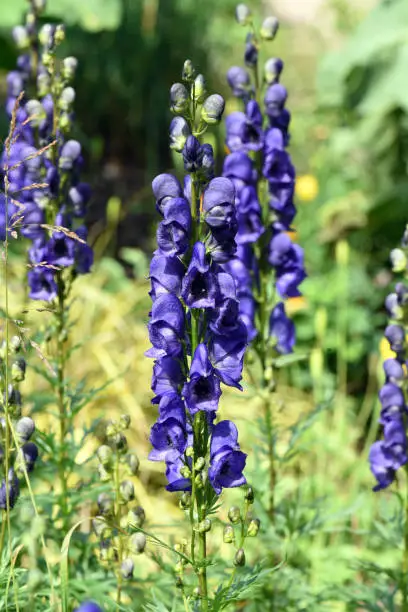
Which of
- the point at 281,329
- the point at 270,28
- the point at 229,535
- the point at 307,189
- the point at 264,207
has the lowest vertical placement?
the point at 229,535

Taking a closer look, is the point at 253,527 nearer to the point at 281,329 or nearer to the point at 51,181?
the point at 281,329

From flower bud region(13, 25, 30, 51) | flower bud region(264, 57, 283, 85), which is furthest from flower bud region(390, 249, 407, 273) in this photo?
flower bud region(13, 25, 30, 51)

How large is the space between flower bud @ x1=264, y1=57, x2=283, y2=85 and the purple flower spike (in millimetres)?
1402

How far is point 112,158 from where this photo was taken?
8.71 m

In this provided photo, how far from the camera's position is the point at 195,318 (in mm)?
2242

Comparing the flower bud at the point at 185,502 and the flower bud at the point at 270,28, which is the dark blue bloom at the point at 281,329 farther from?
the flower bud at the point at 185,502

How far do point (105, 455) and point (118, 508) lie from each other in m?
0.19

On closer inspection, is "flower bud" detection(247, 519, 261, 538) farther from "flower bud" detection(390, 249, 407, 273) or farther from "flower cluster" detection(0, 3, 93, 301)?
"flower cluster" detection(0, 3, 93, 301)

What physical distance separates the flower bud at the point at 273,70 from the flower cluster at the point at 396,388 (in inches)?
33.8

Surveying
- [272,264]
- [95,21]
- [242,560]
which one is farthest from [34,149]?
[95,21]

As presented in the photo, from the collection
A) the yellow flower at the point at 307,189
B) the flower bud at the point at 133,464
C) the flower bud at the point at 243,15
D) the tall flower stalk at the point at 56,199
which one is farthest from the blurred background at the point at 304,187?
the flower bud at the point at 243,15

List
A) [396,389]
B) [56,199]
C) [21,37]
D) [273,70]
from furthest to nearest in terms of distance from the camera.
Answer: [21,37], [273,70], [56,199], [396,389]

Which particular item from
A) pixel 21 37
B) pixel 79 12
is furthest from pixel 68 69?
pixel 79 12

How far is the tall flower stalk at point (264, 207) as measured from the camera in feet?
10.5
